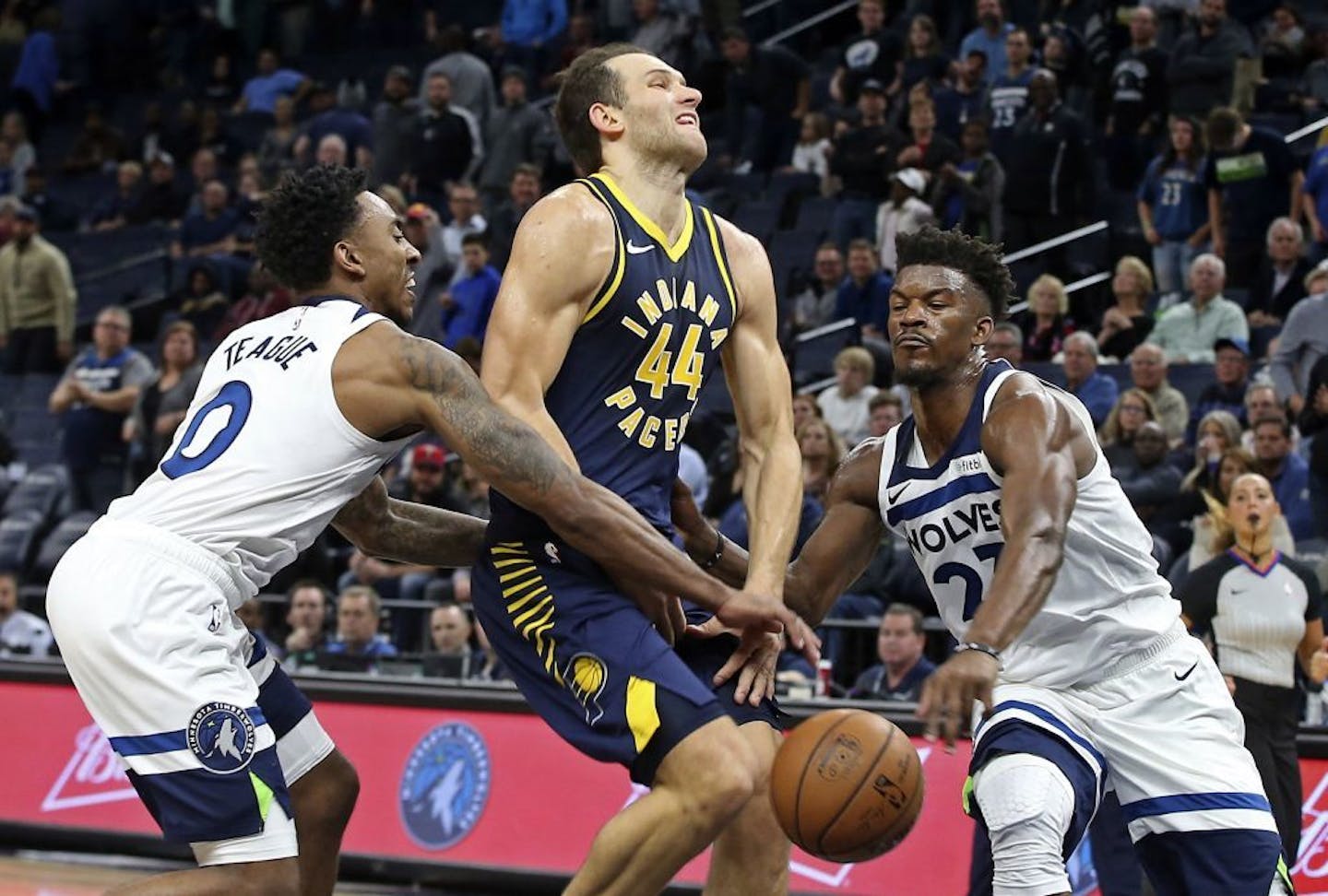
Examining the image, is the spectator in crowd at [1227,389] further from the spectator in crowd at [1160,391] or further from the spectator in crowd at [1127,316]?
the spectator in crowd at [1127,316]

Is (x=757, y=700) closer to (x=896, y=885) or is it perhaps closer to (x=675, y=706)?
(x=675, y=706)

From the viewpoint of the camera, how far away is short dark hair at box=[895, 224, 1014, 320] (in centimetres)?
550

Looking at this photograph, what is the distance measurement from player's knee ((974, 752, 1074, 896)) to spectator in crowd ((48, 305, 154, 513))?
32.6ft

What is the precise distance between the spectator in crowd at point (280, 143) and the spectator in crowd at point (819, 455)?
25.3ft

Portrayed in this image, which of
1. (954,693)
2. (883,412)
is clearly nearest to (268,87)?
(883,412)

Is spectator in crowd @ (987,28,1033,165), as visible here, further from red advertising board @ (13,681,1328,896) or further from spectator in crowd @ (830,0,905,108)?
red advertising board @ (13,681,1328,896)

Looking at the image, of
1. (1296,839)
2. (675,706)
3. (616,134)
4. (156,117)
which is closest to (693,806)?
(675,706)

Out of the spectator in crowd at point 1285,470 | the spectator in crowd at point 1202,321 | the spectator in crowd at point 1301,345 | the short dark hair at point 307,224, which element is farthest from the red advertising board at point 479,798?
the short dark hair at point 307,224

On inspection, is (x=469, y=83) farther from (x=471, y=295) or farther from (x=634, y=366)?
(x=634, y=366)

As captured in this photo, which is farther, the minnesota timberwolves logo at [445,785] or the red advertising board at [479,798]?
the minnesota timberwolves logo at [445,785]

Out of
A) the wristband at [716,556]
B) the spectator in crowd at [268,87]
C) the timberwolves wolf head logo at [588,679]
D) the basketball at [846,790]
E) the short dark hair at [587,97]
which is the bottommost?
the spectator in crowd at [268,87]

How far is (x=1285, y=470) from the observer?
10.1 m

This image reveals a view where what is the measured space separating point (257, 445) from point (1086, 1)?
11.2 metres

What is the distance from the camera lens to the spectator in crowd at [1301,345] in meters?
10.8
